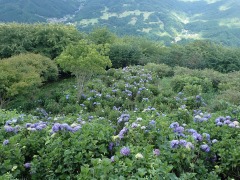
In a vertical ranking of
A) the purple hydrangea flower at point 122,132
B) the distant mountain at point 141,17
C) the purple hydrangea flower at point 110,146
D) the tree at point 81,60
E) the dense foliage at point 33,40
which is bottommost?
the distant mountain at point 141,17

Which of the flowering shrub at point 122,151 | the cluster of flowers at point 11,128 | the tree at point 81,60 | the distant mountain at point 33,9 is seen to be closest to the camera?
the flowering shrub at point 122,151

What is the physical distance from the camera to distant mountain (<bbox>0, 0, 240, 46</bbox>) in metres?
92.9

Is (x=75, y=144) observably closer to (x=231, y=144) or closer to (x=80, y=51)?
(x=231, y=144)

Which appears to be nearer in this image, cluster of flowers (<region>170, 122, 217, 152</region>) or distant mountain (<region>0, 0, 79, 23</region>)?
cluster of flowers (<region>170, 122, 217, 152</region>)

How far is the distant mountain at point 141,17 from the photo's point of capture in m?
92.9

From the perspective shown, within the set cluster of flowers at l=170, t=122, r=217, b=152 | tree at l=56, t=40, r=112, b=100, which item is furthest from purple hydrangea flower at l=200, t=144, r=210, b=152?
tree at l=56, t=40, r=112, b=100

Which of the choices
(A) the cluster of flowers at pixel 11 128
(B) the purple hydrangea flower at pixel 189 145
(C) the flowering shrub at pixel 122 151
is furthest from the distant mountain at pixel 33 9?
(B) the purple hydrangea flower at pixel 189 145

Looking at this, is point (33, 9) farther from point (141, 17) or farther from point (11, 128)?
point (11, 128)

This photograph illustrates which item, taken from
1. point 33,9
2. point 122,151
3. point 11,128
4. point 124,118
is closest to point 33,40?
point 124,118

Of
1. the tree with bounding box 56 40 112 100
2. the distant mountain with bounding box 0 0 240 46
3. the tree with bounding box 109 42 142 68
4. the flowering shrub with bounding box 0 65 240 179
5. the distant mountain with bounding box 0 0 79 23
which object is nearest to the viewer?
the flowering shrub with bounding box 0 65 240 179

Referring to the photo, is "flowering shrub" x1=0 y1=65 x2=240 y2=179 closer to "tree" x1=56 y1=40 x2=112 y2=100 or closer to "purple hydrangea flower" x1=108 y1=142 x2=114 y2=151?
"purple hydrangea flower" x1=108 y1=142 x2=114 y2=151

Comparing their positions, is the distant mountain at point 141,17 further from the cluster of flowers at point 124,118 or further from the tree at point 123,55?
the cluster of flowers at point 124,118

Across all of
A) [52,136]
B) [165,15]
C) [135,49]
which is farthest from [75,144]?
[165,15]

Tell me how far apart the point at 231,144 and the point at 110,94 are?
8.36 m
